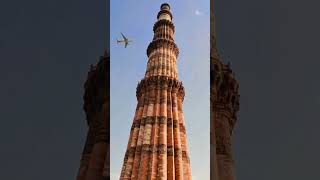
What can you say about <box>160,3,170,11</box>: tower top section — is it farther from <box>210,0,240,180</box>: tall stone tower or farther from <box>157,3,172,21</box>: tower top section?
<box>210,0,240,180</box>: tall stone tower

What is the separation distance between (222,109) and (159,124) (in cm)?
202

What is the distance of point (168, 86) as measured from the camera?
16.0m

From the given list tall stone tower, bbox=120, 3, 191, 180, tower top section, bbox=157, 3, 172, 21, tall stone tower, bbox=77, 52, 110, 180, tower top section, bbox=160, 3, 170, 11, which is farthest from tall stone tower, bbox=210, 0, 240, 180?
tower top section, bbox=160, 3, 170, 11

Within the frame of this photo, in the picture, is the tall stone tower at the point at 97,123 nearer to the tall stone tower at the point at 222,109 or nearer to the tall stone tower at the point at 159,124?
the tall stone tower at the point at 159,124

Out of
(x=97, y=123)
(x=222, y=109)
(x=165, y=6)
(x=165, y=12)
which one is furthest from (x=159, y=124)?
(x=165, y=6)

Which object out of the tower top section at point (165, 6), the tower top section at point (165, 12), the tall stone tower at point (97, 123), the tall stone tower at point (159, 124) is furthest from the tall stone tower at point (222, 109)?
the tower top section at point (165, 6)

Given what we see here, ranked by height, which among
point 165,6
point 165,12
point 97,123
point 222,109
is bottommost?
point 97,123

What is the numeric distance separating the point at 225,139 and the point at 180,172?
152cm

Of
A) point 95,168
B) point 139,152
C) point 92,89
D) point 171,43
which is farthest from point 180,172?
point 171,43

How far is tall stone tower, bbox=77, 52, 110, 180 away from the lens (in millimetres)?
12223

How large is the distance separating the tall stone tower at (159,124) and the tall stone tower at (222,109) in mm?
1285

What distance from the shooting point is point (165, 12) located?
62.8 ft

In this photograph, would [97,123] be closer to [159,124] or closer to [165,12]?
[159,124]

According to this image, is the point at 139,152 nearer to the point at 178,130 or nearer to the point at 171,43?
the point at 178,130
